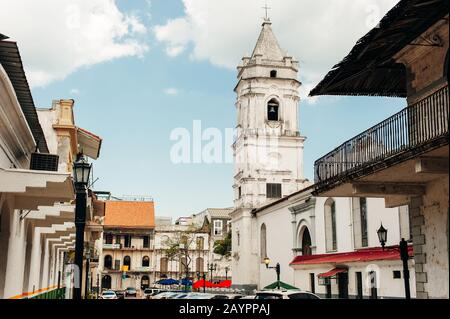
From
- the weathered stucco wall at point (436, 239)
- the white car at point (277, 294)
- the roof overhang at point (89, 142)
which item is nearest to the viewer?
the weathered stucco wall at point (436, 239)

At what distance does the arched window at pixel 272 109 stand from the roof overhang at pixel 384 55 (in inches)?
1623

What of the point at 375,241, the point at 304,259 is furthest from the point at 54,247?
the point at 375,241

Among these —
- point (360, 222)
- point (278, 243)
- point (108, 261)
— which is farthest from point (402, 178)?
point (108, 261)

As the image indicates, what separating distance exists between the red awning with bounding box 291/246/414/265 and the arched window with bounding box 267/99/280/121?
2229 centimetres

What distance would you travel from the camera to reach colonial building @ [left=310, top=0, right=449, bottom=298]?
1152 centimetres

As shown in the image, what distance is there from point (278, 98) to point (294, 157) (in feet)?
19.0

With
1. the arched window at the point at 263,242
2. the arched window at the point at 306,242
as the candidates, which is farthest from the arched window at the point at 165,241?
the arched window at the point at 306,242

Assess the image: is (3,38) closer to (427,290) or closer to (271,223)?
(427,290)

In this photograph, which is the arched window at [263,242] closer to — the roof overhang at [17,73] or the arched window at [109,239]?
the arched window at [109,239]

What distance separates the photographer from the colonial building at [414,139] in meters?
11.5

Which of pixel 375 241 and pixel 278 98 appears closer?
pixel 375 241

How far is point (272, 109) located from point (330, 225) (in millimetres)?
23340

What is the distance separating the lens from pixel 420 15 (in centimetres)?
1133

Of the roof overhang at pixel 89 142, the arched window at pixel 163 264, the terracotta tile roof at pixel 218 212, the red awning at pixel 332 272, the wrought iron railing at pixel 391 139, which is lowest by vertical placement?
the red awning at pixel 332 272
